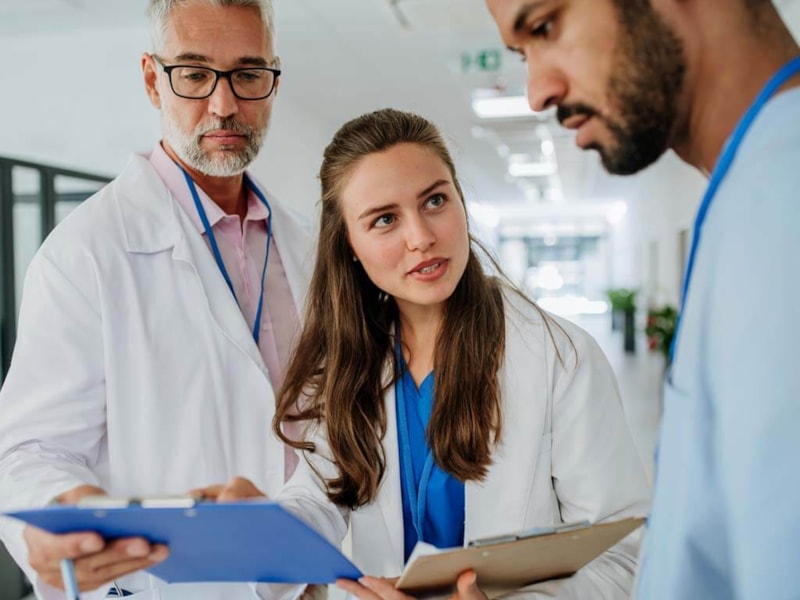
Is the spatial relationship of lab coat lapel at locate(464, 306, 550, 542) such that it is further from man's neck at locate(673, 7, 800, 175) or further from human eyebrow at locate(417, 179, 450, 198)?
man's neck at locate(673, 7, 800, 175)

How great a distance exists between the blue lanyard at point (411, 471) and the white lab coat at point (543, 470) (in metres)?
0.02

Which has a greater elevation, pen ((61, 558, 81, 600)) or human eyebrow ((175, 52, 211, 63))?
human eyebrow ((175, 52, 211, 63))

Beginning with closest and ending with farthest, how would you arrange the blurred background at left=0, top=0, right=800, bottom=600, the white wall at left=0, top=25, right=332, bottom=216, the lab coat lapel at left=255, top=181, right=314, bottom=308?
the lab coat lapel at left=255, top=181, right=314, bottom=308
the blurred background at left=0, top=0, right=800, bottom=600
the white wall at left=0, top=25, right=332, bottom=216

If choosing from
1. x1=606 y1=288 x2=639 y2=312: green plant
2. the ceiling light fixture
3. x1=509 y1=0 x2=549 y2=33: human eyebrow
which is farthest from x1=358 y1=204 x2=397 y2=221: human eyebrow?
x1=606 y1=288 x2=639 y2=312: green plant

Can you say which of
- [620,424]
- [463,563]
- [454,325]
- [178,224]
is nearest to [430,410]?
[454,325]

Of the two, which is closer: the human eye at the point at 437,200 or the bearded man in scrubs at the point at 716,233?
the bearded man in scrubs at the point at 716,233

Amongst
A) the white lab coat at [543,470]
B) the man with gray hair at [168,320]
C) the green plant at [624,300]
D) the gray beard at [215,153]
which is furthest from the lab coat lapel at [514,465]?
the green plant at [624,300]

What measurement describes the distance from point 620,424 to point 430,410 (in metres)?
0.38

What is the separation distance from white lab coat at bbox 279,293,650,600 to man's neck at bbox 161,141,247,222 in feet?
2.59

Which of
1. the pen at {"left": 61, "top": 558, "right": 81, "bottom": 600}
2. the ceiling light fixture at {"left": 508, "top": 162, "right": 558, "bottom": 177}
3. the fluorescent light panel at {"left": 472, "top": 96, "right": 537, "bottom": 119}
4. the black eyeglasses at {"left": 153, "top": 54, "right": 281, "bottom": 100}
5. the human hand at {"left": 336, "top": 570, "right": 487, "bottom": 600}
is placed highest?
the ceiling light fixture at {"left": 508, "top": 162, "right": 558, "bottom": 177}

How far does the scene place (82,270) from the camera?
1.60 m

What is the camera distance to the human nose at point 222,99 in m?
1.73

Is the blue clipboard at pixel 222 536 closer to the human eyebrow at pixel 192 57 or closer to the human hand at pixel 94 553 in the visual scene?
the human hand at pixel 94 553

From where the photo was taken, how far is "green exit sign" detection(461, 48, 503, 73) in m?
5.29
